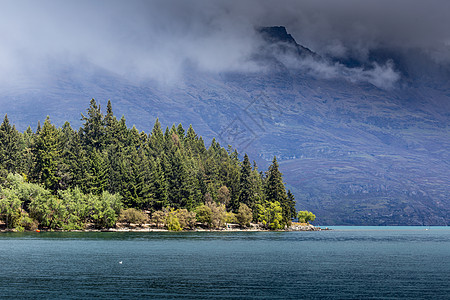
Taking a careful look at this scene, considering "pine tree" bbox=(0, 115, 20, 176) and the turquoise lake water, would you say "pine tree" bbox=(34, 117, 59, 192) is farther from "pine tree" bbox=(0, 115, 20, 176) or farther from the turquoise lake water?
the turquoise lake water

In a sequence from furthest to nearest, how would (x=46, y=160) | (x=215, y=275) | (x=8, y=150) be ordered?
(x=8, y=150) < (x=46, y=160) < (x=215, y=275)

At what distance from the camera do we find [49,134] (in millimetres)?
181500

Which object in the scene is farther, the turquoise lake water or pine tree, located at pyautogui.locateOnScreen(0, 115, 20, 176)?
pine tree, located at pyautogui.locateOnScreen(0, 115, 20, 176)

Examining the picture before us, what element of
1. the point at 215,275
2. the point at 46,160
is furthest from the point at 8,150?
the point at 215,275

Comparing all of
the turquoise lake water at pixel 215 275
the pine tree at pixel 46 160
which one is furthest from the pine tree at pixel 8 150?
the turquoise lake water at pixel 215 275

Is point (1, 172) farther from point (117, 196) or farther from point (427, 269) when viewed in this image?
point (427, 269)

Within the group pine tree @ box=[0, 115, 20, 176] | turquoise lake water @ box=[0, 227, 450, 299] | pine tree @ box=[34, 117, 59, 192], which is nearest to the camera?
turquoise lake water @ box=[0, 227, 450, 299]

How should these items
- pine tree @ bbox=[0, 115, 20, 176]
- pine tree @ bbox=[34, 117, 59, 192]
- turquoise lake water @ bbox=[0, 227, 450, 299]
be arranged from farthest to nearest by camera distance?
pine tree @ bbox=[0, 115, 20, 176]
pine tree @ bbox=[34, 117, 59, 192]
turquoise lake water @ bbox=[0, 227, 450, 299]

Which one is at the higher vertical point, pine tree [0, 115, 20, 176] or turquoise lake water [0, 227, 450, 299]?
pine tree [0, 115, 20, 176]

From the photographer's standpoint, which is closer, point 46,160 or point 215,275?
point 215,275

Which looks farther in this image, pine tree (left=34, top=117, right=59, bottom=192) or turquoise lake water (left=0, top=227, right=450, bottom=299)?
pine tree (left=34, top=117, right=59, bottom=192)

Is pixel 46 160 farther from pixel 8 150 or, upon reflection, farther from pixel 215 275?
pixel 215 275

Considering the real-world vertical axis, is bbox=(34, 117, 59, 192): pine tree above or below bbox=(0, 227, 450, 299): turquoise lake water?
above

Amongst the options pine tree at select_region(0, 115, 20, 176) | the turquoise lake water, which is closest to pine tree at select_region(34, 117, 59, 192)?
pine tree at select_region(0, 115, 20, 176)
